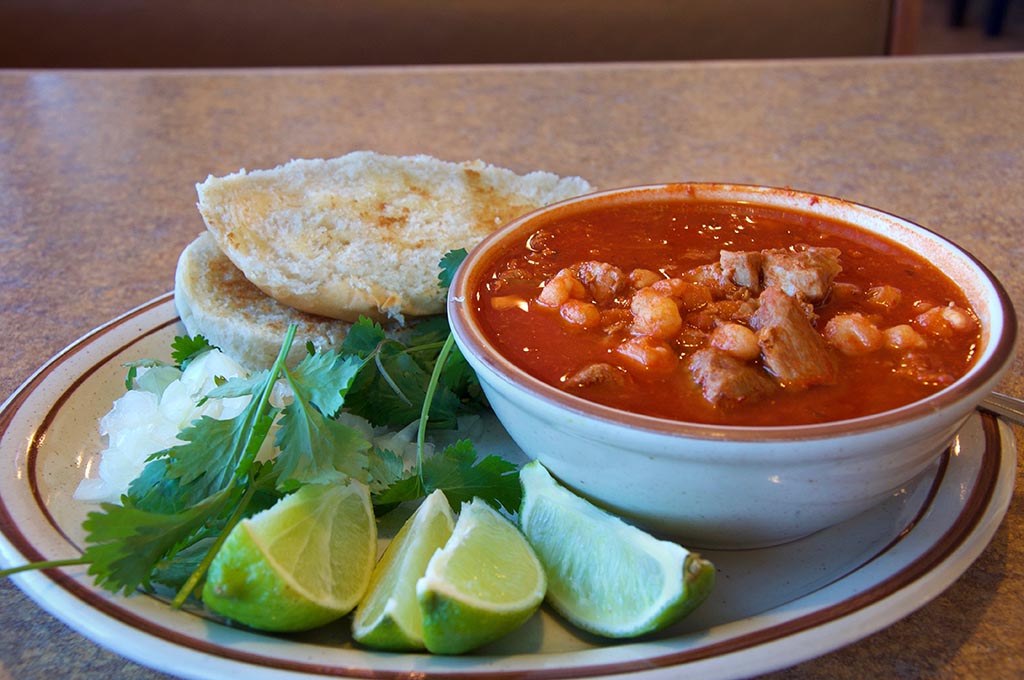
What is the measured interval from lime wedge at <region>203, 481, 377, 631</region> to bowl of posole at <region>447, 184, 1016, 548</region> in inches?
14.4

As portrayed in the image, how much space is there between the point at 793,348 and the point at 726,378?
0.15 metres

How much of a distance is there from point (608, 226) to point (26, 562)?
139 cm

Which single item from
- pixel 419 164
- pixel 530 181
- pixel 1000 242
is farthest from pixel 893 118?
pixel 419 164

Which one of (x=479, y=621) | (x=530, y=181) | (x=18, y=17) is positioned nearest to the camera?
(x=479, y=621)

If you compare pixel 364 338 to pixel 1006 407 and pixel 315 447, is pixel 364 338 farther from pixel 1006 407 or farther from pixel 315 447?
pixel 1006 407

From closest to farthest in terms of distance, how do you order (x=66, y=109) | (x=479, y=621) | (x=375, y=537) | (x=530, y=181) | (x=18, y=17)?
(x=479, y=621) → (x=375, y=537) → (x=530, y=181) → (x=66, y=109) → (x=18, y=17)

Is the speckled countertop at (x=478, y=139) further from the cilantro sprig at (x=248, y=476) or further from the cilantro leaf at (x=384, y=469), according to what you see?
the cilantro leaf at (x=384, y=469)

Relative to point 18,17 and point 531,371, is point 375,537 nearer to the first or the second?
point 531,371

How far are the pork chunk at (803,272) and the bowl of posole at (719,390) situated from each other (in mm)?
18

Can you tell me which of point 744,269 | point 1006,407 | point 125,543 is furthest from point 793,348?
point 125,543

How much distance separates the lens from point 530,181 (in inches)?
111

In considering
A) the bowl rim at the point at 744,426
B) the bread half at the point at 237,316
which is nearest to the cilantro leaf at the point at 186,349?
the bread half at the point at 237,316

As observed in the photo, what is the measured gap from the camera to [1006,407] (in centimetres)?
188

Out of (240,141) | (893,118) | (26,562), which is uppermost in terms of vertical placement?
(26,562)
